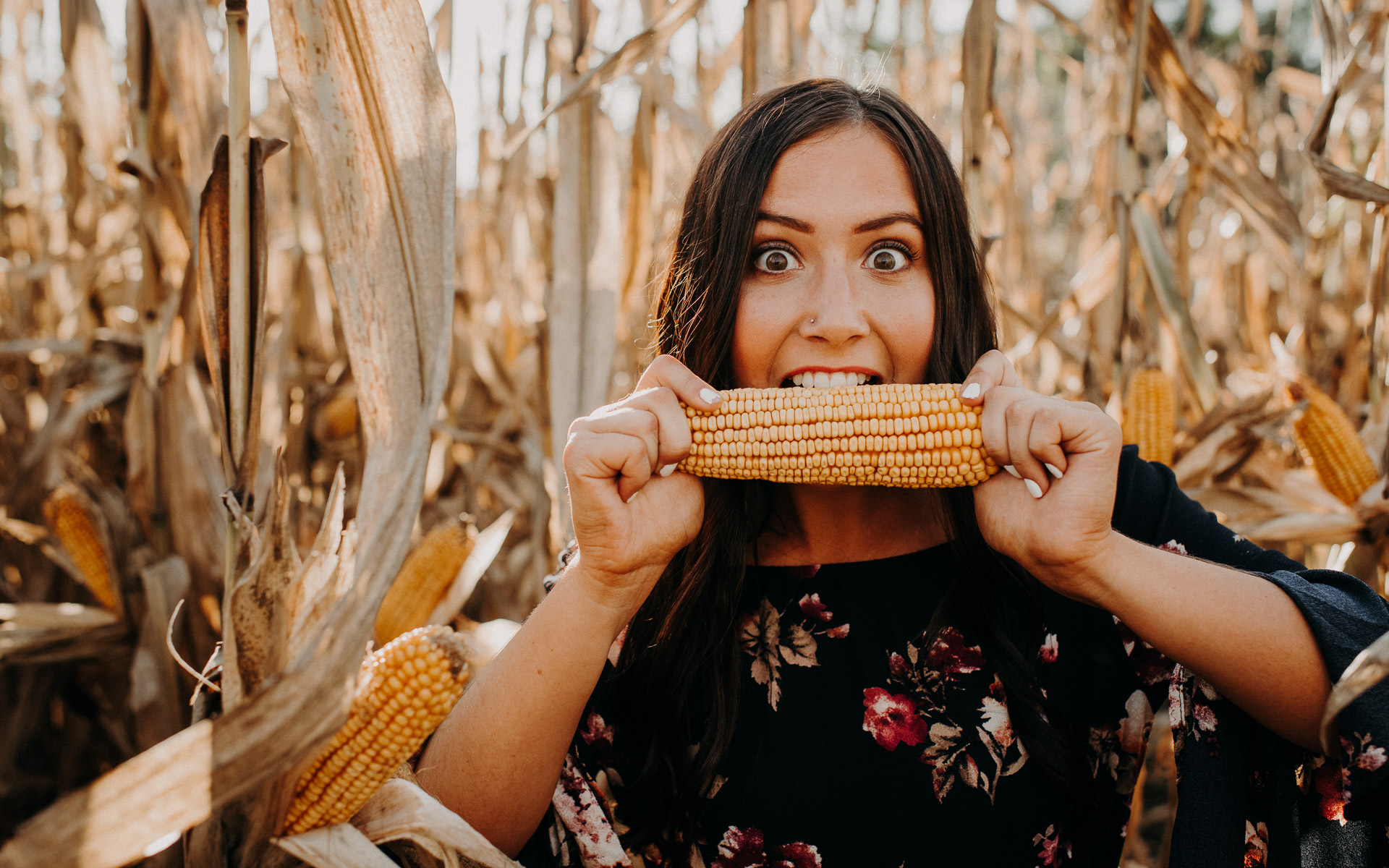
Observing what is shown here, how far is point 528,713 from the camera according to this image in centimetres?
151

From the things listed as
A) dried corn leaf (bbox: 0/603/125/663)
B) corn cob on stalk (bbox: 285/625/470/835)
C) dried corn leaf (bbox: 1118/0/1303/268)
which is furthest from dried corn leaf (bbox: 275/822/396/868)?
dried corn leaf (bbox: 1118/0/1303/268)

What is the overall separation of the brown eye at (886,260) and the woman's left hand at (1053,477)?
35 centimetres

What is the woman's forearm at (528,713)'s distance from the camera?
59.7 inches

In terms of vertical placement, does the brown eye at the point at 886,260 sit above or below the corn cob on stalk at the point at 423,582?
above

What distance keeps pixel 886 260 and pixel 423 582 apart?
1.89 m

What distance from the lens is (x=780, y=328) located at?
1679 mm

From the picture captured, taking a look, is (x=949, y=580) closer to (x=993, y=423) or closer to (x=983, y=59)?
(x=993, y=423)

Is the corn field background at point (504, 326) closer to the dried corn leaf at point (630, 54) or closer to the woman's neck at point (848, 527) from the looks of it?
the dried corn leaf at point (630, 54)

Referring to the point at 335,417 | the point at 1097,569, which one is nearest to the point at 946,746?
the point at 1097,569

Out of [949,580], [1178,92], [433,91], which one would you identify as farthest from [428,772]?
[1178,92]

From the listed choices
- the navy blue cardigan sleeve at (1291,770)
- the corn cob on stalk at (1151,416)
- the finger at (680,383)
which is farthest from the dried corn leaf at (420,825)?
the corn cob on stalk at (1151,416)

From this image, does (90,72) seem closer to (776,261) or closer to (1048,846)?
(776,261)

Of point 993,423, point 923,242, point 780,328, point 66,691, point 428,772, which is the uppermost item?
point 923,242

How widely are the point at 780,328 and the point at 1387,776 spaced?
51.3 inches
